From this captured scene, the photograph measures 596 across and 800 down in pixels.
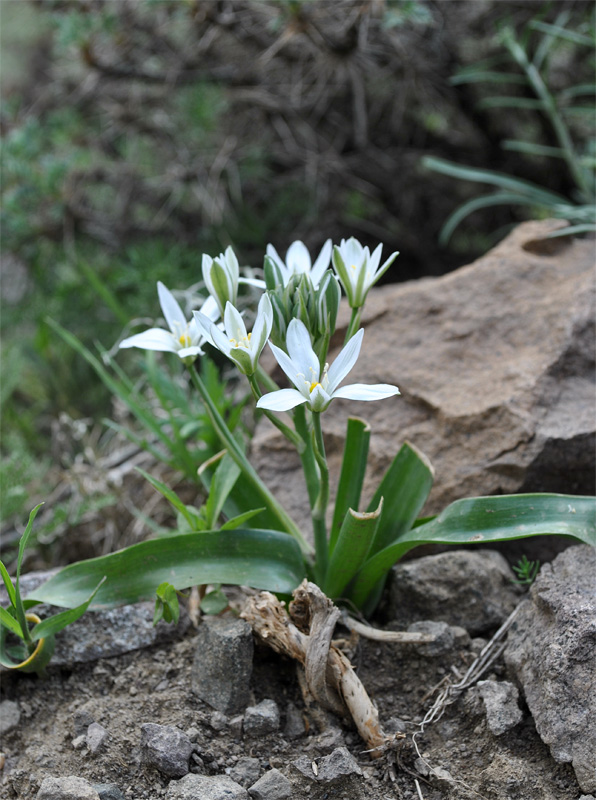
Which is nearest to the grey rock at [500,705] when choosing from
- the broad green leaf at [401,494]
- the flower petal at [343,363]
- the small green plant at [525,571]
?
the small green plant at [525,571]

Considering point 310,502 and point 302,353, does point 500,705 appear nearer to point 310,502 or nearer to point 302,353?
point 310,502

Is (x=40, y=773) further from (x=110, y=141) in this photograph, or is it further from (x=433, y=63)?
(x=433, y=63)

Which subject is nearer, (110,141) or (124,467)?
(124,467)

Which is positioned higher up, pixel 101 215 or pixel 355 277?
pixel 355 277

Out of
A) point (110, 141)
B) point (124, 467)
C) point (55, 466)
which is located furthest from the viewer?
point (110, 141)

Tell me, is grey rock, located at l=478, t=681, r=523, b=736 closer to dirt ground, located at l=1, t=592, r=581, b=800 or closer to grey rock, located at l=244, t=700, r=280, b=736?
dirt ground, located at l=1, t=592, r=581, b=800

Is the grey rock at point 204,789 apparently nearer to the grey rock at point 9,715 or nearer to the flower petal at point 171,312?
the grey rock at point 9,715

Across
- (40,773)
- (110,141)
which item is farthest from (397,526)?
(110,141)

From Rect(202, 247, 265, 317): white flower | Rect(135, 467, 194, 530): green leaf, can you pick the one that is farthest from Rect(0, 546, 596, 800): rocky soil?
Rect(202, 247, 265, 317): white flower
